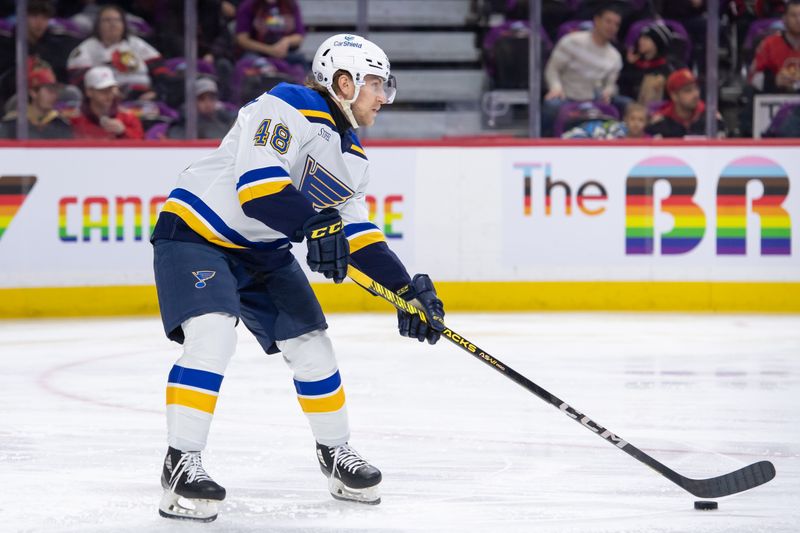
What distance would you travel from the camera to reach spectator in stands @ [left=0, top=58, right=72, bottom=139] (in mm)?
7340

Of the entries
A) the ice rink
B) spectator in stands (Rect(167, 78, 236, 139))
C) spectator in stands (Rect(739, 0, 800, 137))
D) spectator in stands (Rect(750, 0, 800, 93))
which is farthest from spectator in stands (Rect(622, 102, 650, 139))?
spectator in stands (Rect(167, 78, 236, 139))

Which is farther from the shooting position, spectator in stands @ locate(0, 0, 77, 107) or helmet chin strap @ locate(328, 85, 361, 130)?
spectator in stands @ locate(0, 0, 77, 107)

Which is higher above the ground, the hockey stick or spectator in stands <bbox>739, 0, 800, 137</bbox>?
spectator in stands <bbox>739, 0, 800, 137</bbox>

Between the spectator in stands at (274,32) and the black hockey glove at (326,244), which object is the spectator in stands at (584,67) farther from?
the black hockey glove at (326,244)

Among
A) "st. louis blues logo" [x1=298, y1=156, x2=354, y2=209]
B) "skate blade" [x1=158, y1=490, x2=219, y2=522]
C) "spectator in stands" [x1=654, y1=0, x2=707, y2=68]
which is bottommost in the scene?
"skate blade" [x1=158, y1=490, x2=219, y2=522]

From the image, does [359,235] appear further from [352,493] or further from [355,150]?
[352,493]

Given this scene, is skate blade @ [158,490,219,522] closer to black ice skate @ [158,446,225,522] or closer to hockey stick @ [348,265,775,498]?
black ice skate @ [158,446,225,522]

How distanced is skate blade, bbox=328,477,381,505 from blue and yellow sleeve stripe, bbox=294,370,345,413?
18 cm

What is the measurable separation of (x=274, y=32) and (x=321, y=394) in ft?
16.9

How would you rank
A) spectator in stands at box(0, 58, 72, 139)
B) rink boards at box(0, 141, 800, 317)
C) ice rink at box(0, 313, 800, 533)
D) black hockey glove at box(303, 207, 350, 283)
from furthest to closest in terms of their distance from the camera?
1. rink boards at box(0, 141, 800, 317)
2. spectator in stands at box(0, 58, 72, 139)
3. ice rink at box(0, 313, 800, 533)
4. black hockey glove at box(303, 207, 350, 283)

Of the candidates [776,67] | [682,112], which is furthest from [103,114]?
[776,67]

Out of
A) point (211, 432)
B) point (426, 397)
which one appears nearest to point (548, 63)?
point (426, 397)

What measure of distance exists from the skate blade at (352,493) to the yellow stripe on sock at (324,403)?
17 centimetres

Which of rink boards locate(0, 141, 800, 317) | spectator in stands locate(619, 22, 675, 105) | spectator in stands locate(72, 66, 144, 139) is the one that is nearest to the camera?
spectator in stands locate(72, 66, 144, 139)
